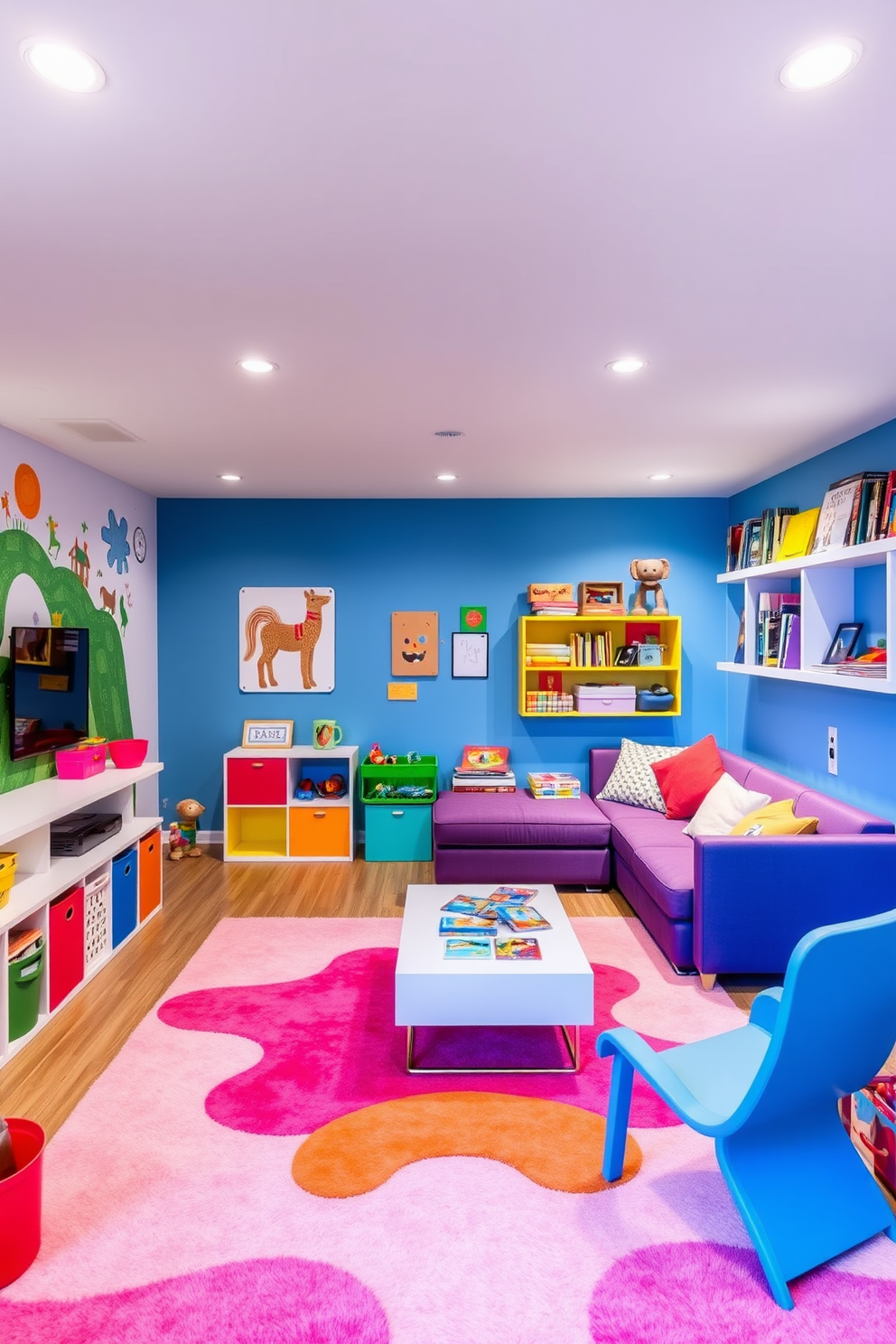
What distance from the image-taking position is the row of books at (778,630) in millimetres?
4160

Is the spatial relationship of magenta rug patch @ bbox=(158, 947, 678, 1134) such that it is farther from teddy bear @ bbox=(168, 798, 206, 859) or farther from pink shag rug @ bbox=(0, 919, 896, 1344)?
teddy bear @ bbox=(168, 798, 206, 859)

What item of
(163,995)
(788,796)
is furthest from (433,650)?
(163,995)

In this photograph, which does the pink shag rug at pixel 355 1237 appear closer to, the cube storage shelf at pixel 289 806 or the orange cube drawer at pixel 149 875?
the orange cube drawer at pixel 149 875

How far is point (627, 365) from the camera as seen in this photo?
9.71 feet

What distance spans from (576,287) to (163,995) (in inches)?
120

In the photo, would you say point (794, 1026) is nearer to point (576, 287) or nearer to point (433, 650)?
point (576, 287)

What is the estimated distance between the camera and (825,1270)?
1.94m

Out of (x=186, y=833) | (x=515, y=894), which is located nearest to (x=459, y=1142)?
(x=515, y=894)

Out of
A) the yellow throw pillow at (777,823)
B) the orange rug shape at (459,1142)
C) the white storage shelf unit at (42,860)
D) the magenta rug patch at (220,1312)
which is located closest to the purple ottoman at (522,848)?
the yellow throw pillow at (777,823)

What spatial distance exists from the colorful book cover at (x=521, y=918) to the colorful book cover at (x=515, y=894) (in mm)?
91

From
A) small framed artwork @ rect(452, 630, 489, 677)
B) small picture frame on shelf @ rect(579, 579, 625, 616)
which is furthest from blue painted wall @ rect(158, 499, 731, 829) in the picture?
small picture frame on shelf @ rect(579, 579, 625, 616)

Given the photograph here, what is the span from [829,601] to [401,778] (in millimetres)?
2895

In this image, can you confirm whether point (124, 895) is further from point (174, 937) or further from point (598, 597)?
point (598, 597)

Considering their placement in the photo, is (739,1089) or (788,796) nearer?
(739,1089)
